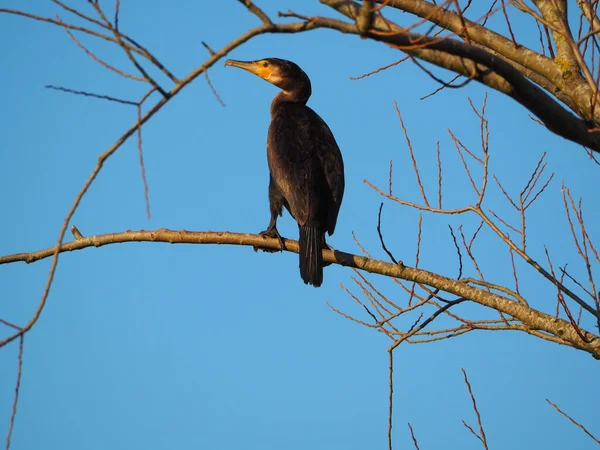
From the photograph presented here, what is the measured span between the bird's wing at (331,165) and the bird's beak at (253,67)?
1.10 meters

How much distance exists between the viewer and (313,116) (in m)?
5.68

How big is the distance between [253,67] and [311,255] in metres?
2.39

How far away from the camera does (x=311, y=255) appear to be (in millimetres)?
4562

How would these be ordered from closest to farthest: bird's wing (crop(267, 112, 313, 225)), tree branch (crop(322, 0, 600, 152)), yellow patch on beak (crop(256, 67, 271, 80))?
tree branch (crop(322, 0, 600, 152)) → bird's wing (crop(267, 112, 313, 225)) → yellow patch on beak (crop(256, 67, 271, 80))

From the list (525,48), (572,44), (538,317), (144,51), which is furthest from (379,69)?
(144,51)

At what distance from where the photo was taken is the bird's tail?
4512mm

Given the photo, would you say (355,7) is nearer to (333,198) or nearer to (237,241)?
(237,241)

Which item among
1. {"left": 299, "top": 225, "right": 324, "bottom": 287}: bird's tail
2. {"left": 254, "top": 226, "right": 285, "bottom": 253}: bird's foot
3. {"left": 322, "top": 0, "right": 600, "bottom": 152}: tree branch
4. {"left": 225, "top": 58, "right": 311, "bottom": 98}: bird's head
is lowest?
{"left": 322, "top": 0, "right": 600, "bottom": 152}: tree branch

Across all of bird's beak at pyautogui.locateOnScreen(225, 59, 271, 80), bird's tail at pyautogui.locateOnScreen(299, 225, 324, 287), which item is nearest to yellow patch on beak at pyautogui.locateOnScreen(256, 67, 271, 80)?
bird's beak at pyautogui.locateOnScreen(225, 59, 271, 80)

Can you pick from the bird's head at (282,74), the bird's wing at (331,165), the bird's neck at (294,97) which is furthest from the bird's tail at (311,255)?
the bird's head at (282,74)

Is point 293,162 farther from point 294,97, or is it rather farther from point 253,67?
point 253,67

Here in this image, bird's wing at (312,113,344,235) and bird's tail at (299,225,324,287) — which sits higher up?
bird's wing at (312,113,344,235)

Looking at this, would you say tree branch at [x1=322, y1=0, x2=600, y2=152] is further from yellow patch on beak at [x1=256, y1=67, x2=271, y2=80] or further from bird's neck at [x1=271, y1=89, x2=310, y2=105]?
yellow patch on beak at [x1=256, y1=67, x2=271, y2=80]

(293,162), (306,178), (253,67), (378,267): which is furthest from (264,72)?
(378,267)
